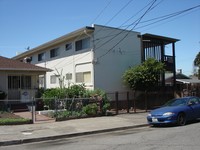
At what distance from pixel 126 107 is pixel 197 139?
13375mm

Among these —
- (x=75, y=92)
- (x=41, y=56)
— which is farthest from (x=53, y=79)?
(x=75, y=92)

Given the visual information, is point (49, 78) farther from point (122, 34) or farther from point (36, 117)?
point (36, 117)

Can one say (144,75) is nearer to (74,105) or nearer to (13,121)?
(74,105)

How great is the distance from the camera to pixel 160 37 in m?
28.5

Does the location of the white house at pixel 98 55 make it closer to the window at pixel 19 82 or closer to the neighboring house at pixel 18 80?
the neighboring house at pixel 18 80

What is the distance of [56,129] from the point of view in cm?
1459

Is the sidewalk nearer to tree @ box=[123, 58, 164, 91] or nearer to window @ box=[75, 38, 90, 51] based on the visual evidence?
tree @ box=[123, 58, 164, 91]

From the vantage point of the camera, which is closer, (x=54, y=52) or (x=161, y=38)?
(x=161, y=38)

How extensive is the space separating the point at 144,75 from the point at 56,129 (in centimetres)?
1070

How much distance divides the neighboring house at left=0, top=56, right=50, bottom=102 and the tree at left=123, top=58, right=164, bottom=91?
258 inches

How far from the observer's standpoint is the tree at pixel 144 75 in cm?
2367

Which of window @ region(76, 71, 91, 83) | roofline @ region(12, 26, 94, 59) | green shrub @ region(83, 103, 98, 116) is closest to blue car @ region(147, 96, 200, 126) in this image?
green shrub @ region(83, 103, 98, 116)

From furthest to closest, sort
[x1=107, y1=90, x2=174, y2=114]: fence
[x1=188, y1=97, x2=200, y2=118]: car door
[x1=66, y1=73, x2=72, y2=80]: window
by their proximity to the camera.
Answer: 1. [x1=66, y1=73, x2=72, y2=80]: window
2. [x1=107, y1=90, x2=174, y2=114]: fence
3. [x1=188, y1=97, x2=200, y2=118]: car door

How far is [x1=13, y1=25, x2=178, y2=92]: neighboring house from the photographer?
2422cm
